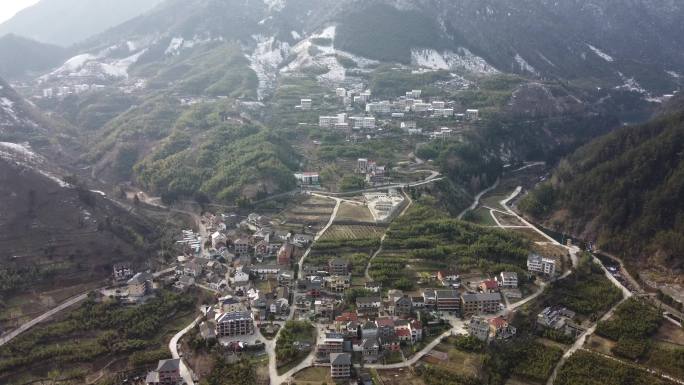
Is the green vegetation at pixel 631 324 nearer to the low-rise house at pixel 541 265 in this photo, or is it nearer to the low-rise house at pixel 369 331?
the low-rise house at pixel 541 265

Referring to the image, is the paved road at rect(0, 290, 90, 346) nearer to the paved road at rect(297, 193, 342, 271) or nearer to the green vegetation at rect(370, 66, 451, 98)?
the paved road at rect(297, 193, 342, 271)

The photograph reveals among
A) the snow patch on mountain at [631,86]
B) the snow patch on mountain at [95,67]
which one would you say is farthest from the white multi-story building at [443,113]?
the snow patch on mountain at [95,67]

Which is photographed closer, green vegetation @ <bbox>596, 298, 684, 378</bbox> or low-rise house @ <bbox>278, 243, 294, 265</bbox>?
green vegetation @ <bbox>596, 298, 684, 378</bbox>

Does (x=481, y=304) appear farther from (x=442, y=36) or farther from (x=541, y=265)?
(x=442, y=36)

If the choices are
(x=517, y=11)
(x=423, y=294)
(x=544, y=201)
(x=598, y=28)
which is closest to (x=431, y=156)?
(x=544, y=201)

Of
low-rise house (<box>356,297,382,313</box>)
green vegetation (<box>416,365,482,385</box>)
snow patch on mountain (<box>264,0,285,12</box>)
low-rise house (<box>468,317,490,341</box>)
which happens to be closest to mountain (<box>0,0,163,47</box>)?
snow patch on mountain (<box>264,0,285,12</box>)

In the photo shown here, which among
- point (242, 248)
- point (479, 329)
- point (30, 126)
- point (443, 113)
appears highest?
point (30, 126)

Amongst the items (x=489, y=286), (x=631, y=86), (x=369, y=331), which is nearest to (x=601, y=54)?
(x=631, y=86)
